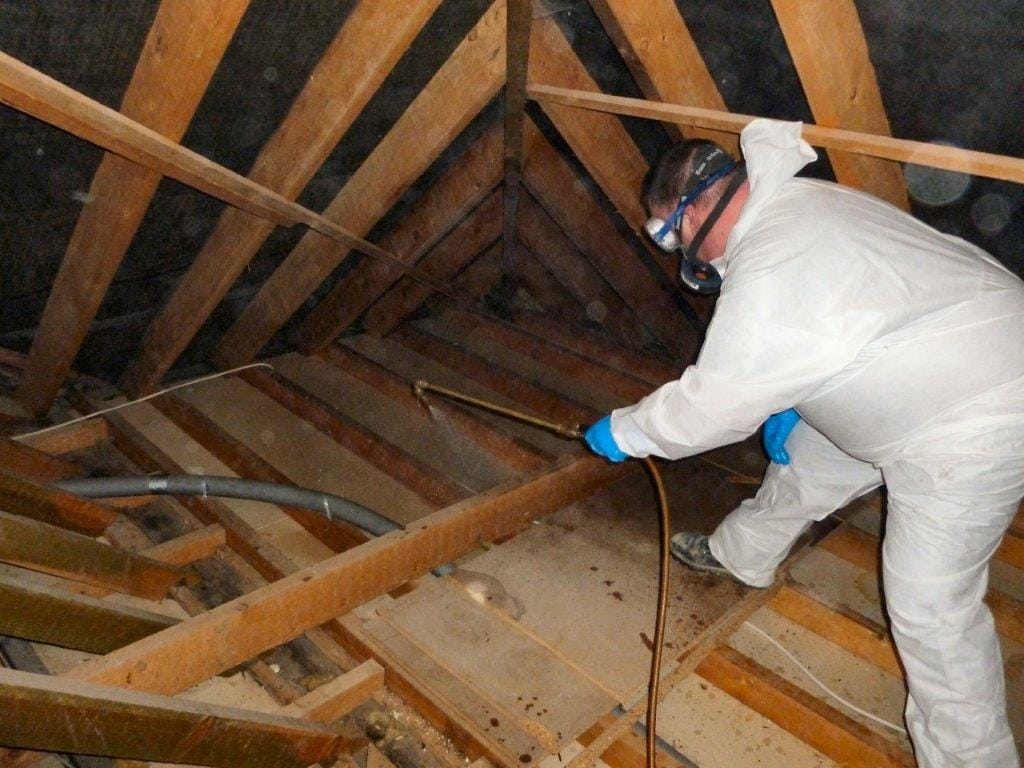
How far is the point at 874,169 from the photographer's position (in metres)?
1.91

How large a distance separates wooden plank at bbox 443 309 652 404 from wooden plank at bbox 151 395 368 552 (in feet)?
5.08

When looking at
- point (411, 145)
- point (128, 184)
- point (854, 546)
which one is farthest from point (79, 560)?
point (854, 546)

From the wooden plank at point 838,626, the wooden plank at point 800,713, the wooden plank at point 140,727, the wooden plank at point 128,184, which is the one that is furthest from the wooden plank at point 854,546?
the wooden plank at point 128,184

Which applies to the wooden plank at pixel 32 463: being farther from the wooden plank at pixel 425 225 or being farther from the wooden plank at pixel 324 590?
the wooden plank at pixel 425 225

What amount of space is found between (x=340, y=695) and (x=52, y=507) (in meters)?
1.05

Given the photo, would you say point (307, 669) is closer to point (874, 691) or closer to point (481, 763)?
point (481, 763)

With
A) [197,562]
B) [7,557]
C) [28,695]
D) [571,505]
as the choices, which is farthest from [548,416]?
[28,695]

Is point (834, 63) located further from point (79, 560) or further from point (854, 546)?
point (79, 560)

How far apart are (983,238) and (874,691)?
142 centimetres

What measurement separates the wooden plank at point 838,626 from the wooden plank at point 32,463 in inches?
100

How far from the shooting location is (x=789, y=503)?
2.01 m

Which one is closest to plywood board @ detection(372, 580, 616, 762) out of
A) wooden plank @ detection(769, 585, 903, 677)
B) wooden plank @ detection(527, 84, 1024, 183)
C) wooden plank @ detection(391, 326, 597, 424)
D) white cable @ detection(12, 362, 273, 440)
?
wooden plank @ detection(769, 585, 903, 677)

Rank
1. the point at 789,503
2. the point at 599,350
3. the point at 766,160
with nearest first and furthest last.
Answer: the point at 766,160 → the point at 789,503 → the point at 599,350

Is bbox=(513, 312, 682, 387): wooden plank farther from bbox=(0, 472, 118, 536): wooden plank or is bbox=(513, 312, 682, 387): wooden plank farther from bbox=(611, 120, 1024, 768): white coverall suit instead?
bbox=(0, 472, 118, 536): wooden plank
